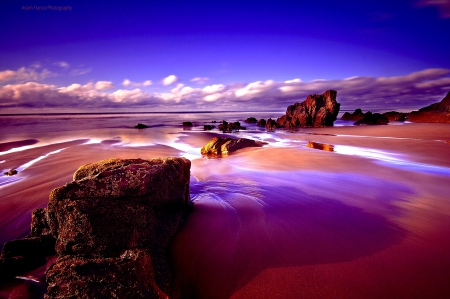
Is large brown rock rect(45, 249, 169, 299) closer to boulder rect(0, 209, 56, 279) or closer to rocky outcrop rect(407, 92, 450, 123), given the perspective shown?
boulder rect(0, 209, 56, 279)

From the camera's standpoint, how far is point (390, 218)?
3.34 meters

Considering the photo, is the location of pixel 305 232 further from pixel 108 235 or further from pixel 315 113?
Result: pixel 315 113

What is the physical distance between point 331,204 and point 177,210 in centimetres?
270

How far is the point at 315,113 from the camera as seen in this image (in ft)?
97.2

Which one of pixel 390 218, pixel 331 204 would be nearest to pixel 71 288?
pixel 331 204

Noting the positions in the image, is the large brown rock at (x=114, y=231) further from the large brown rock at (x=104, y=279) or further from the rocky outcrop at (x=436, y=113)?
the rocky outcrop at (x=436, y=113)

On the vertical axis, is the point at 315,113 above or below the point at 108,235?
above

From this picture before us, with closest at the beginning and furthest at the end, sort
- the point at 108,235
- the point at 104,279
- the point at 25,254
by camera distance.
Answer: the point at 104,279
the point at 108,235
the point at 25,254

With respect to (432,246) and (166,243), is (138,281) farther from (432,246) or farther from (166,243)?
(432,246)

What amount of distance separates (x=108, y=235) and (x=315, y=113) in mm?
31137

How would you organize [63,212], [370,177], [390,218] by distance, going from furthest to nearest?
1. [370,177]
2. [390,218]
3. [63,212]

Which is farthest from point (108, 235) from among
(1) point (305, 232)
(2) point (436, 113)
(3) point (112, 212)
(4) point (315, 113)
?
(2) point (436, 113)

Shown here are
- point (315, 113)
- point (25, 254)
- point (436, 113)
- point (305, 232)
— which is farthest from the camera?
point (315, 113)

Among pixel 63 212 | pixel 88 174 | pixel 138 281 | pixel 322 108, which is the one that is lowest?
pixel 138 281
